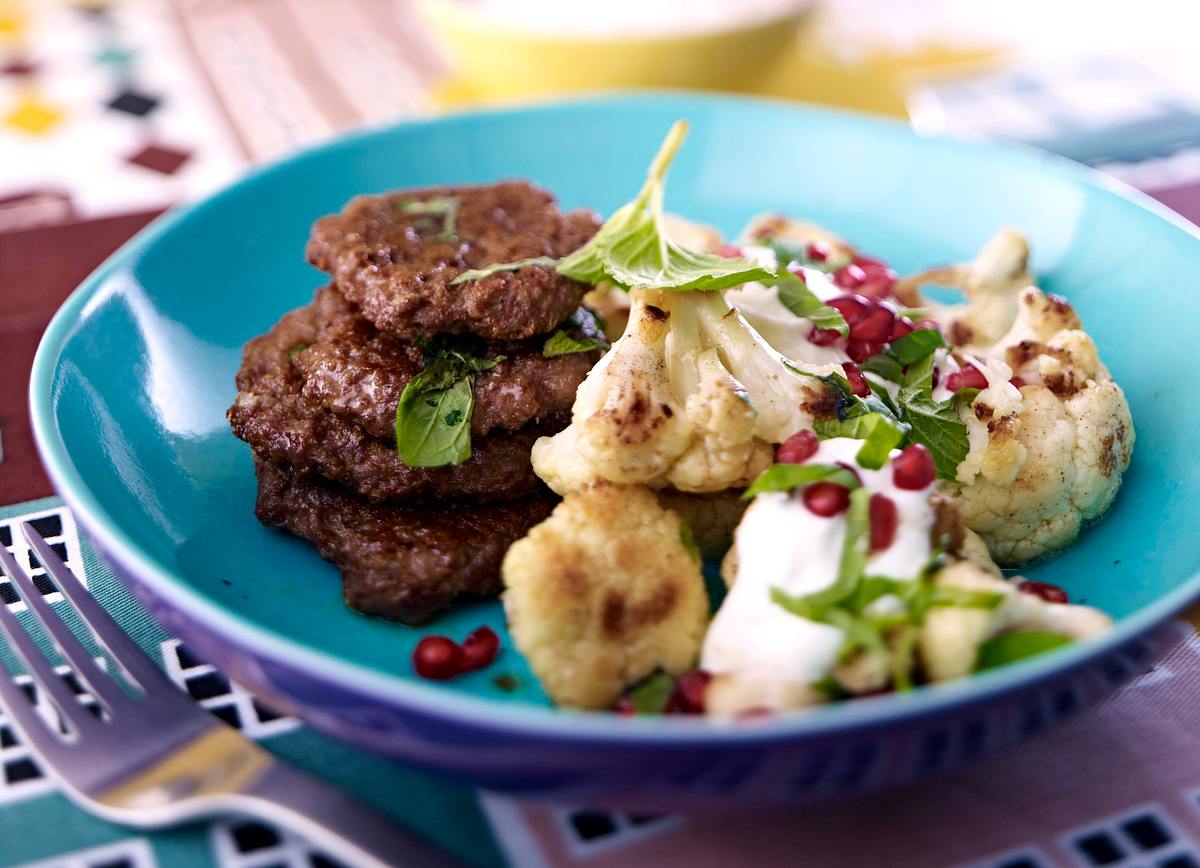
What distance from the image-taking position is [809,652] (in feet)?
7.27

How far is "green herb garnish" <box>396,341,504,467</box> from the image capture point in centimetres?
285

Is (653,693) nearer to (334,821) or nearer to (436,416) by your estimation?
(334,821)

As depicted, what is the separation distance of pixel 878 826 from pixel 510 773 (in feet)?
2.59

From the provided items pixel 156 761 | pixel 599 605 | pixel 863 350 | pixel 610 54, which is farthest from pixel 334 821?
pixel 610 54

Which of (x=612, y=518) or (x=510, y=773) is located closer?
(x=510, y=773)

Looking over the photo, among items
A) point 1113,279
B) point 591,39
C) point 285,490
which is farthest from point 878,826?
point 591,39

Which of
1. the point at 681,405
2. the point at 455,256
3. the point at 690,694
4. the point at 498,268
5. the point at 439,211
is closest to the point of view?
the point at 690,694

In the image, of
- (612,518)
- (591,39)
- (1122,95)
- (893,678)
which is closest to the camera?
(893,678)

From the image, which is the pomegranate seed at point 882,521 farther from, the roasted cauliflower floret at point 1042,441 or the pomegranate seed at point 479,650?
the pomegranate seed at point 479,650

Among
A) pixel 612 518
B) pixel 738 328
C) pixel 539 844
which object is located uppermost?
pixel 738 328

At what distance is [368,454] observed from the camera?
9.72ft

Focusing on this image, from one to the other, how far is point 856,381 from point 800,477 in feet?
1.93

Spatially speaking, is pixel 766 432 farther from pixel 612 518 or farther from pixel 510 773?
pixel 510 773

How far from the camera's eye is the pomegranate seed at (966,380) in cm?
299
